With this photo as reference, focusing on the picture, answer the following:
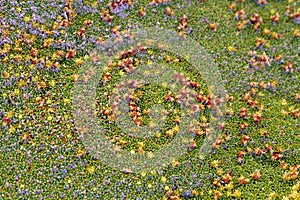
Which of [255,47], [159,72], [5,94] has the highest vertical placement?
[255,47]

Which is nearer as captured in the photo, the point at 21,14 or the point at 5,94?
the point at 5,94

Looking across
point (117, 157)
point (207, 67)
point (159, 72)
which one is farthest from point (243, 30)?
point (117, 157)

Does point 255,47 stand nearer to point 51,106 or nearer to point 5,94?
point 51,106

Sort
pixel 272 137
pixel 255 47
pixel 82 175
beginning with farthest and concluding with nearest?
pixel 255 47 → pixel 272 137 → pixel 82 175

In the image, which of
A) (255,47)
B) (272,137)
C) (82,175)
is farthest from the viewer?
(255,47)

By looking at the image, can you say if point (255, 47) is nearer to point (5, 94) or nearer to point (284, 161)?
point (284, 161)

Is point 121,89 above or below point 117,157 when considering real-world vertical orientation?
above
